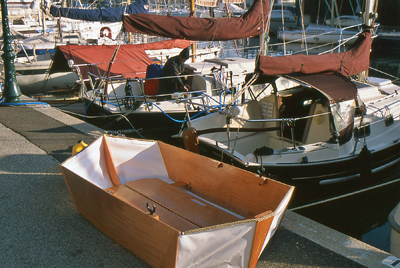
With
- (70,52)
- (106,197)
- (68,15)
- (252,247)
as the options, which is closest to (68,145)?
(106,197)

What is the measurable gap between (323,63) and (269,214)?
17.3 ft

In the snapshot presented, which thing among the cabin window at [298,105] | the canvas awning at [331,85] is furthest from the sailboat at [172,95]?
the canvas awning at [331,85]

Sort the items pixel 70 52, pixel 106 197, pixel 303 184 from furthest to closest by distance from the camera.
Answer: pixel 70 52 → pixel 303 184 → pixel 106 197

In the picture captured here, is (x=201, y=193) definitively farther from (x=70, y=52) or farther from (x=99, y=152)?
(x=70, y=52)

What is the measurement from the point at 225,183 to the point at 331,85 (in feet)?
12.8

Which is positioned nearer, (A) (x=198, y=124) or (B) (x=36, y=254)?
(B) (x=36, y=254)

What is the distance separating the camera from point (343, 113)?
6902 millimetres

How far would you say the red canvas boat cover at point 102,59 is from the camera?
13039 mm

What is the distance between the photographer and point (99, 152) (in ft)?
16.1

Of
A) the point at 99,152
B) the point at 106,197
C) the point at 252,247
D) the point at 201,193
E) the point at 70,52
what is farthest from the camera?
the point at 70,52

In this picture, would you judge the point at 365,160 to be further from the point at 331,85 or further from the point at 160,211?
the point at 160,211

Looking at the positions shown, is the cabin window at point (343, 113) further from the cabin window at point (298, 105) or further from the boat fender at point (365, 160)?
the cabin window at point (298, 105)

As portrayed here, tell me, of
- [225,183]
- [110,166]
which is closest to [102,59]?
[110,166]

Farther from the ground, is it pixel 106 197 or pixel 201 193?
pixel 106 197
